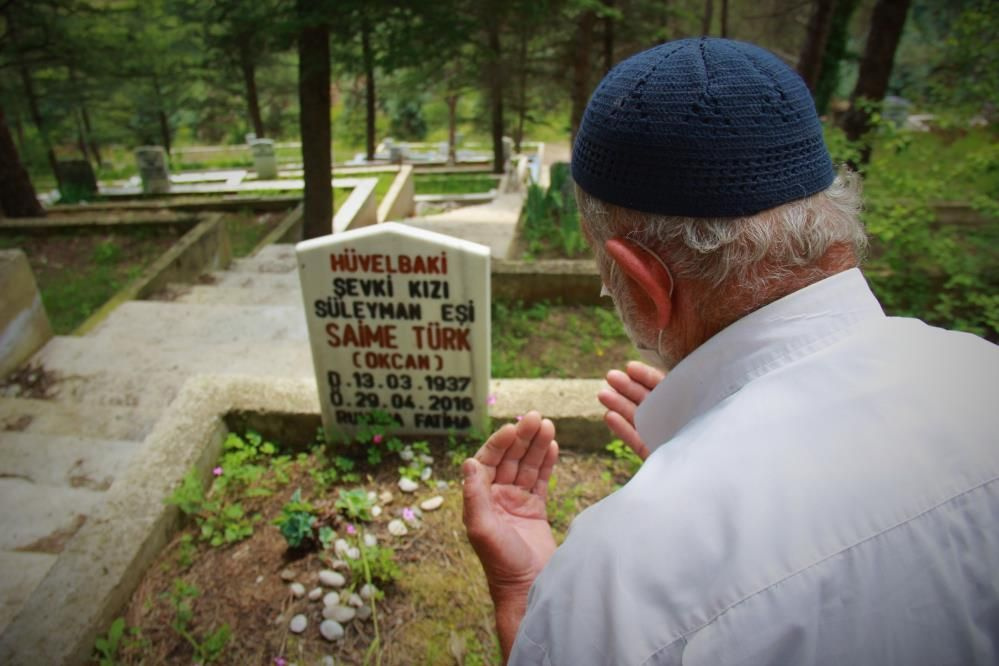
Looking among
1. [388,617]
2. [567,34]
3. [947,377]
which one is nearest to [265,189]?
[567,34]

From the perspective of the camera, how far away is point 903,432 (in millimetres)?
808

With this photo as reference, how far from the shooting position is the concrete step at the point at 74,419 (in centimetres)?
381

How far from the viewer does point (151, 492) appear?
2398 mm

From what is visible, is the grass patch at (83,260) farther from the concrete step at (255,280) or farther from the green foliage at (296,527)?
the green foliage at (296,527)

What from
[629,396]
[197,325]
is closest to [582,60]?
[197,325]

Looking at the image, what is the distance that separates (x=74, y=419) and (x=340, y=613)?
2957 millimetres

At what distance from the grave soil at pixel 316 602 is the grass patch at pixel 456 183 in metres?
15.1

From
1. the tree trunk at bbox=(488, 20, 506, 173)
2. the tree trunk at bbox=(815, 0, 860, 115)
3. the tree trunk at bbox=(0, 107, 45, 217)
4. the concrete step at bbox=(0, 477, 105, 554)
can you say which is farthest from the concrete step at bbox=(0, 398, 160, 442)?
the tree trunk at bbox=(815, 0, 860, 115)

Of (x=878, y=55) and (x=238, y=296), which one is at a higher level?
(x=878, y=55)

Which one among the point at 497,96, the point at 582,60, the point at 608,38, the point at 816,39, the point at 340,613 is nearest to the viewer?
the point at 340,613

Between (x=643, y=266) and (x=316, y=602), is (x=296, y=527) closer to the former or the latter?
(x=316, y=602)

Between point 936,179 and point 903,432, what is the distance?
4.82 m

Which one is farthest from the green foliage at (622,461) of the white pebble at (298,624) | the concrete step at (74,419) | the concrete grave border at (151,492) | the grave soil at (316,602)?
the concrete step at (74,419)

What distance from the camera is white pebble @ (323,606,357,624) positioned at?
6.69ft
